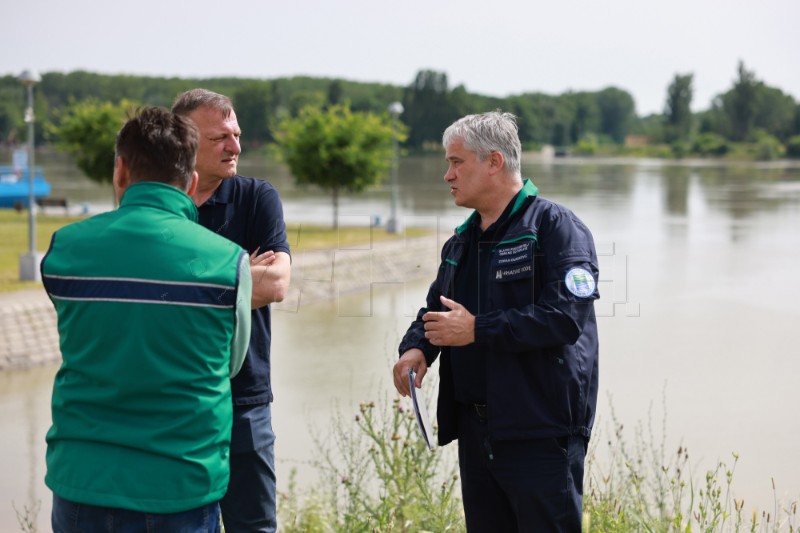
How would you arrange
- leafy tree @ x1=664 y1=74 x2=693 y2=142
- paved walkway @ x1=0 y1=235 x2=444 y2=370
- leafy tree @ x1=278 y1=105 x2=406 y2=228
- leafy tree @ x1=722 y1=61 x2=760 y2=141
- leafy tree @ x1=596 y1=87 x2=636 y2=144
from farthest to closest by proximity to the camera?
leafy tree @ x1=596 y1=87 x2=636 y2=144
leafy tree @ x1=664 y1=74 x2=693 y2=142
leafy tree @ x1=722 y1=61 x2=760 y2=141
leafy tree @ x1=278 y1=105 x2=406 y2=228
paved walkway @ x1=0 y1=235 x2=444 y2=370

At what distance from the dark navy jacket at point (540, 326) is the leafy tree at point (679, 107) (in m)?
139

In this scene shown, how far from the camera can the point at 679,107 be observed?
139 meters

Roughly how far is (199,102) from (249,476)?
4.00 feet

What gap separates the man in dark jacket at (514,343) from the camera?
9.00 feet

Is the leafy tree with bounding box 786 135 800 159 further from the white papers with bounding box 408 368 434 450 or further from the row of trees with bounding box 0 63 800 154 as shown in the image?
the white papers with bounding box 408 368 434 450

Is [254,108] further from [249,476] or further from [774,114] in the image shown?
[249,476]

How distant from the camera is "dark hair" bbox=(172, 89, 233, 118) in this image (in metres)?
3.10

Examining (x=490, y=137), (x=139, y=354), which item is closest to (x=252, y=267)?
(x=490, y=137)

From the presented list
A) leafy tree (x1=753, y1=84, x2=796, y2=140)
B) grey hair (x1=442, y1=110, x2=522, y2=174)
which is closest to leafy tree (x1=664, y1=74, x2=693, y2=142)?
leafy tree (x1=753, y1=84, x2=796, y2=140)

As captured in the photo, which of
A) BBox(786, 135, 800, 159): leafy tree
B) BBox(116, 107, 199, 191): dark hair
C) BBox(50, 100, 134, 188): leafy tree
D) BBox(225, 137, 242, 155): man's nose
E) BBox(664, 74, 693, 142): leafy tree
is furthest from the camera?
BBox(664, 74, 693, 142): leafy tree

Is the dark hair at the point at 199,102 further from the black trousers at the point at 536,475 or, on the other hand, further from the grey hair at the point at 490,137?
the black trousers at the point at 536,475

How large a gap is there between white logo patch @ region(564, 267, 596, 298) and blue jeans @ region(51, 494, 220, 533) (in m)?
1.24

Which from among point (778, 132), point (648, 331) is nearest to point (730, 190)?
point (648, 331)

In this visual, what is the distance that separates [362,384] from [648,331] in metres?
5.30
